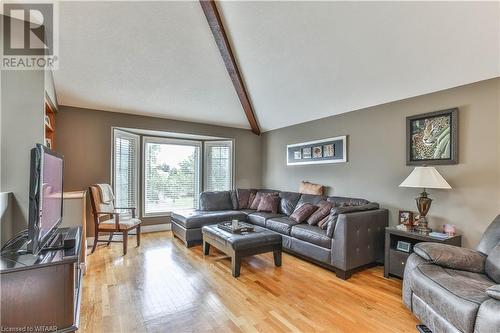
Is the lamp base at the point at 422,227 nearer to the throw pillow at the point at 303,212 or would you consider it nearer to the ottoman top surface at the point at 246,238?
the throw pillow at the point at 303,212

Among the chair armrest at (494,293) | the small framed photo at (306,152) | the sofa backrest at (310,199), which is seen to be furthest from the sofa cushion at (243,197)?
the chair armrest at (494,293)

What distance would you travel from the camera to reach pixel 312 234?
3.34 meters

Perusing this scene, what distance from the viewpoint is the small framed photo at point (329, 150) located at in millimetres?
4418

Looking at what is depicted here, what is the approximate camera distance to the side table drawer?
Result: 2854 mm

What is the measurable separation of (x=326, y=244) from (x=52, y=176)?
295cm

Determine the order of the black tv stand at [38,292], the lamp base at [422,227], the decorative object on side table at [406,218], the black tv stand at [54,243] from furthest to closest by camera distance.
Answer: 1. the decorative object on side table at [406,218]
2. the lamp base at [422,227]
3. the black tv stand at [54,243]
4. the black tv stand at [38,292]

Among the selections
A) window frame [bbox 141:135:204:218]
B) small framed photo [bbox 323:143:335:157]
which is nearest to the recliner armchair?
small framed photo [bbox 323:143:335:157]

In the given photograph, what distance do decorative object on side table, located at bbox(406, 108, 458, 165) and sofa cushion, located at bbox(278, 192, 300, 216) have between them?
1.95 m

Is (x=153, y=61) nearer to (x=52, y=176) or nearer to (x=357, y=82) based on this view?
(x=52, y=176)

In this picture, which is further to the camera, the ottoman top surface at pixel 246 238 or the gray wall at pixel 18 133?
the ottoman top surface at pixel 246 238

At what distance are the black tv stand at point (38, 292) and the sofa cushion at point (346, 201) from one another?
335cm

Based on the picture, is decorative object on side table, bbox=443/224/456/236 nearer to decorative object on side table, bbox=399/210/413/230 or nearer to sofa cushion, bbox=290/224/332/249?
decorative object on side table, bbox=399/210/413/230

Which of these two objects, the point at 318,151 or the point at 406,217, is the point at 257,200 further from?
the point at 406,217

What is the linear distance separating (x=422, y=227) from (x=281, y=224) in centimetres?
182
